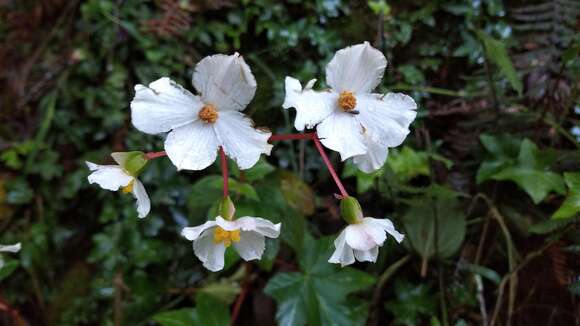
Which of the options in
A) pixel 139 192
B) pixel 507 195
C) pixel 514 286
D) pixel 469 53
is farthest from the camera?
pixel 469 53

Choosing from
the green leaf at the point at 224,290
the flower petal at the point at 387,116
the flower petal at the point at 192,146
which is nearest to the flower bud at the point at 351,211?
the flower petal at the point at 387,116

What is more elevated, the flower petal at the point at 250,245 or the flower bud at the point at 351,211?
the flower bud at the point at 351,211

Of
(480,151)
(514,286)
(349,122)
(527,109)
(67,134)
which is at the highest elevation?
(349,122)

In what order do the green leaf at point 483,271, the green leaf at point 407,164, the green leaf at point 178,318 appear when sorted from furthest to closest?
the green leaf at point 407,164 → the green leaf at point 483,271 → the green leaf at point 178,318

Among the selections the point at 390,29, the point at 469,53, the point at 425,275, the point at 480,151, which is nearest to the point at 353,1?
the point at 390,29

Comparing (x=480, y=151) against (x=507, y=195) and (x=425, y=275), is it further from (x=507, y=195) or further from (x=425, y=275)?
(x=425, y=275)

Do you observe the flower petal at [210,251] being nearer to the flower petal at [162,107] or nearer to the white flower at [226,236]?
the white flower at [226,236]

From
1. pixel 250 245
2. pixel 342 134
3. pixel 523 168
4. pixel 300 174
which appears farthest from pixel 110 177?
pixel 523 168

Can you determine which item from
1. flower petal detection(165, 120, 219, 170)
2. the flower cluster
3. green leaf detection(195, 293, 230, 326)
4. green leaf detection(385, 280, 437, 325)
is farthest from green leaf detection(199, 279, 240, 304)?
flower petal detection(165, 120, 219, 170)
